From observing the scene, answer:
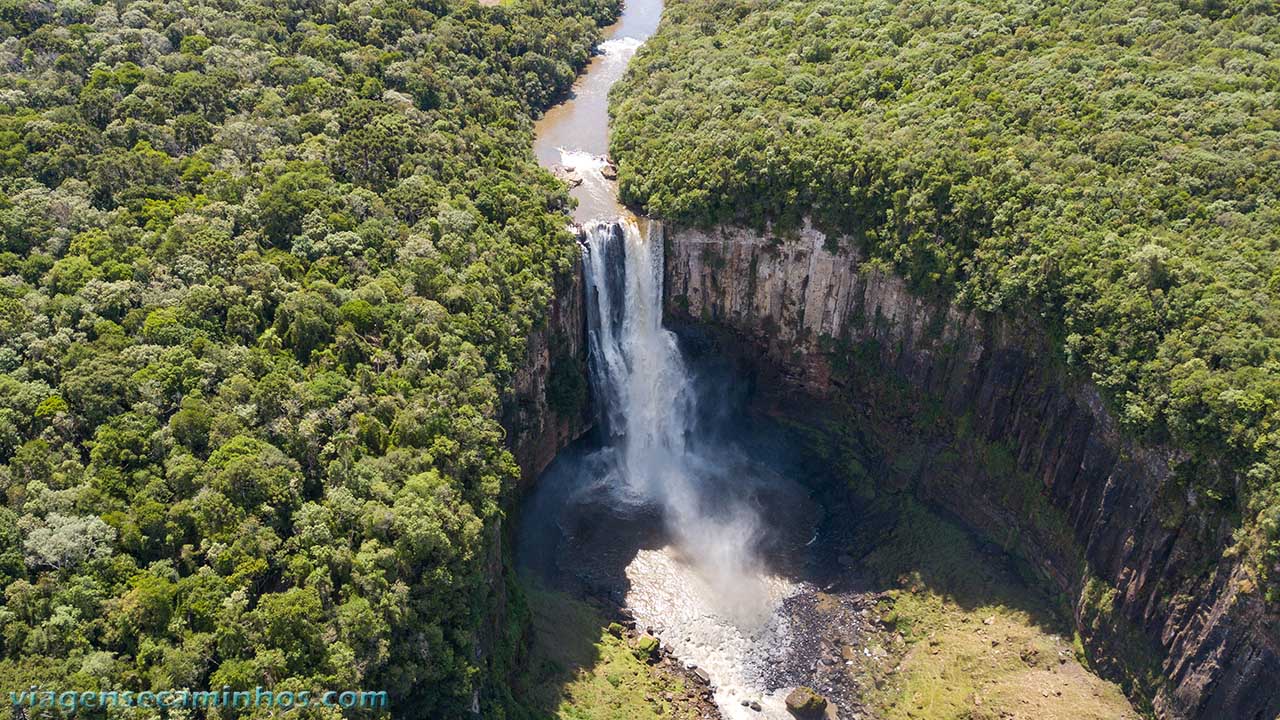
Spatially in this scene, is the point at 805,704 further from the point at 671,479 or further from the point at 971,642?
the point at 671,479

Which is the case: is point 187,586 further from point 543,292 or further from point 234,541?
point 543,292

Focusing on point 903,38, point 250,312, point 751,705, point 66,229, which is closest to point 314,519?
point 250,312

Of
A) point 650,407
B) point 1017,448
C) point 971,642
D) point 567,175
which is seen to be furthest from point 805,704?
point 567,175

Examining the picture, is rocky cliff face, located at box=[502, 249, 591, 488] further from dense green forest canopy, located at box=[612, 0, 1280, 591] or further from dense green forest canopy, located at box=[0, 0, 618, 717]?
dense green forest canopy, located at box=[612, 0, 1280, 591]

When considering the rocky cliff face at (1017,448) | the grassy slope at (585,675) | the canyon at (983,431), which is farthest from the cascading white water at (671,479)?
the rocky cliff face at (1017,448)

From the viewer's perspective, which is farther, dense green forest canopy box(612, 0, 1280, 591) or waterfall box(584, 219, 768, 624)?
waterfall box(584, 219, 768, 624)

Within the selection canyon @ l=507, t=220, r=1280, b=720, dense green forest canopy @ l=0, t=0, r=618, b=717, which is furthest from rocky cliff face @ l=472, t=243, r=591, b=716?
dense green forest canopy @ l=0, t=0, r=618, b=717
